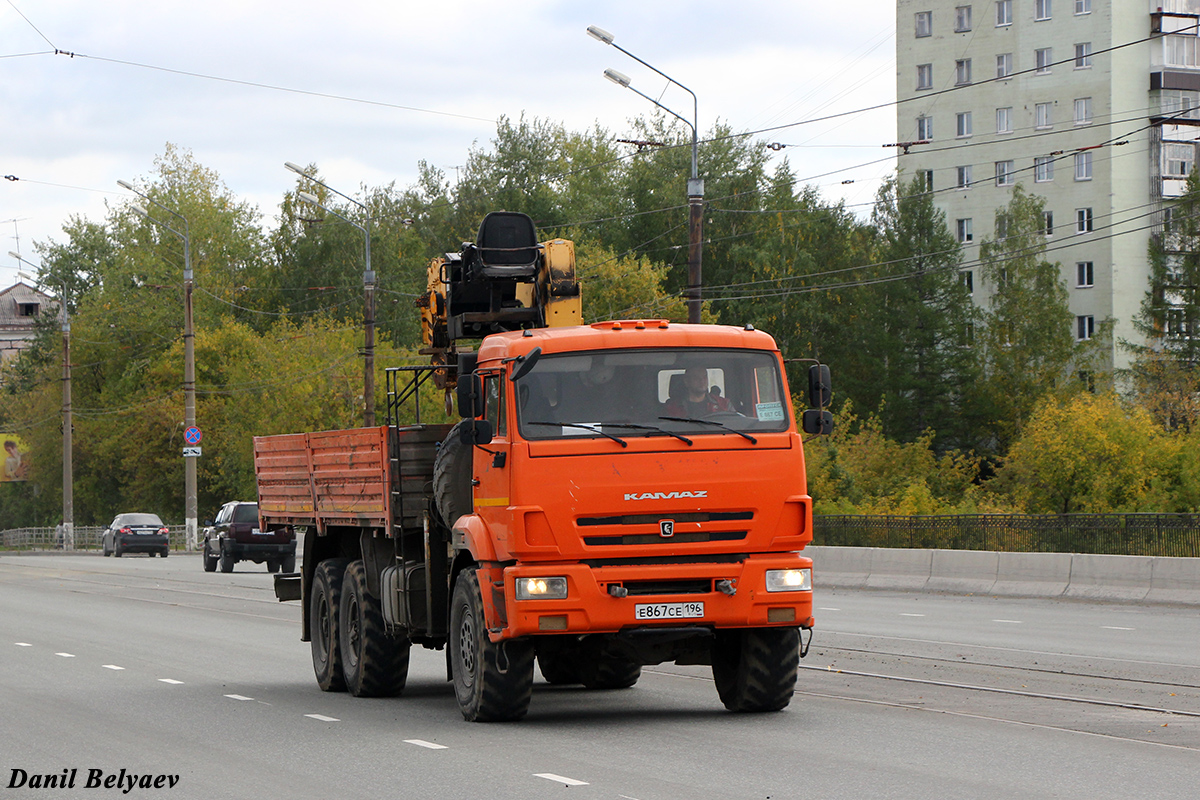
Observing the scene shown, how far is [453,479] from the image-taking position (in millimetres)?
11922

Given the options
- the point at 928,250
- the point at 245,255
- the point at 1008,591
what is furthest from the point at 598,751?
the point at 245,255

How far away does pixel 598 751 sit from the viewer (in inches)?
388

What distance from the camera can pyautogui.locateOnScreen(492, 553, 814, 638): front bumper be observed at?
10617 mm

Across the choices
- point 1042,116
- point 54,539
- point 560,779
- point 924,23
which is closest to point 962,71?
point 924,23

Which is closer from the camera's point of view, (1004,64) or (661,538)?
(661,538)

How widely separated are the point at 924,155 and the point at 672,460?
76.1m

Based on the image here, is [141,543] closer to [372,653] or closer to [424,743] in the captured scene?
[372,653]

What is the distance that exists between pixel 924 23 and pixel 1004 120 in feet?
23.4

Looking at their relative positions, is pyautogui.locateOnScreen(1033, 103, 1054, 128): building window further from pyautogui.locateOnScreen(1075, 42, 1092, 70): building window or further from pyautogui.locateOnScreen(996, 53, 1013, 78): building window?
pyautogui.locateOnScreen(996, 53, 1013, 78): building window

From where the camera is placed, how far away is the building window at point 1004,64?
267 ft

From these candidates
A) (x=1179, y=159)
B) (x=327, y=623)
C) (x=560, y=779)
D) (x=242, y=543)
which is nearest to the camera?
(x=560, y=779)

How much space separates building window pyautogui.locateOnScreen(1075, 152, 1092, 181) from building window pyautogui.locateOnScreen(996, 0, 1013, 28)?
7985mm

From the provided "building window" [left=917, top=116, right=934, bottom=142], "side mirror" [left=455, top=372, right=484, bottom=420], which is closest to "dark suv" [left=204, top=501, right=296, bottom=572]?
"side mirror" [left=455, top=372, right=484, bottom=420]

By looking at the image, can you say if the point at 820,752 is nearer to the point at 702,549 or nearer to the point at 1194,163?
the point at 702,549
